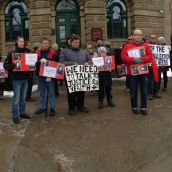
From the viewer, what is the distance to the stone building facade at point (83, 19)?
23.8 meters

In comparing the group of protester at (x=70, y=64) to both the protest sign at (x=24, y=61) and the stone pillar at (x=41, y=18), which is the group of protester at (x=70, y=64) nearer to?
the protest sign at (x=24, y=61)

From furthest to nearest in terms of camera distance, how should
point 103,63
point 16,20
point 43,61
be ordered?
point 16,20
point 103,63
point 43,61

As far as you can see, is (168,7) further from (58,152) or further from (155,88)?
(58,152)

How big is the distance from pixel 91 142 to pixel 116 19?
1854 centimetres

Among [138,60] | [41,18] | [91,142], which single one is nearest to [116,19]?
[41,18]

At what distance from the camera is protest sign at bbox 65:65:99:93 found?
9.60 meters

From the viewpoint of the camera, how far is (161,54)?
1222 cm

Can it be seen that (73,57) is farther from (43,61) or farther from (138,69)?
(138,69)

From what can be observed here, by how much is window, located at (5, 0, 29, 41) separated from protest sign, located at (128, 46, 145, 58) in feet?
53.7

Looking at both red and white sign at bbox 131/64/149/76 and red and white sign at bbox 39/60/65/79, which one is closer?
red and white sign at bbox 131/64/149/76

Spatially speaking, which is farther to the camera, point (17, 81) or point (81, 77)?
point (81, 77)

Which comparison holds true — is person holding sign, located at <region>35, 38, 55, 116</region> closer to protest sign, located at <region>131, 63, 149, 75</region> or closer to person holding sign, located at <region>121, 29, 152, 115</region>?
person holding sign, located at <region>121, 29, 152, 115</region>

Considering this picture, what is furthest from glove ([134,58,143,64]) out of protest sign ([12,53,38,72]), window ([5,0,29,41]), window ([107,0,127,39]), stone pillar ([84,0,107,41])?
window ([5,0,29,41])

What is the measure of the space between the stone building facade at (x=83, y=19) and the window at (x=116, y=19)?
67 millimetres
